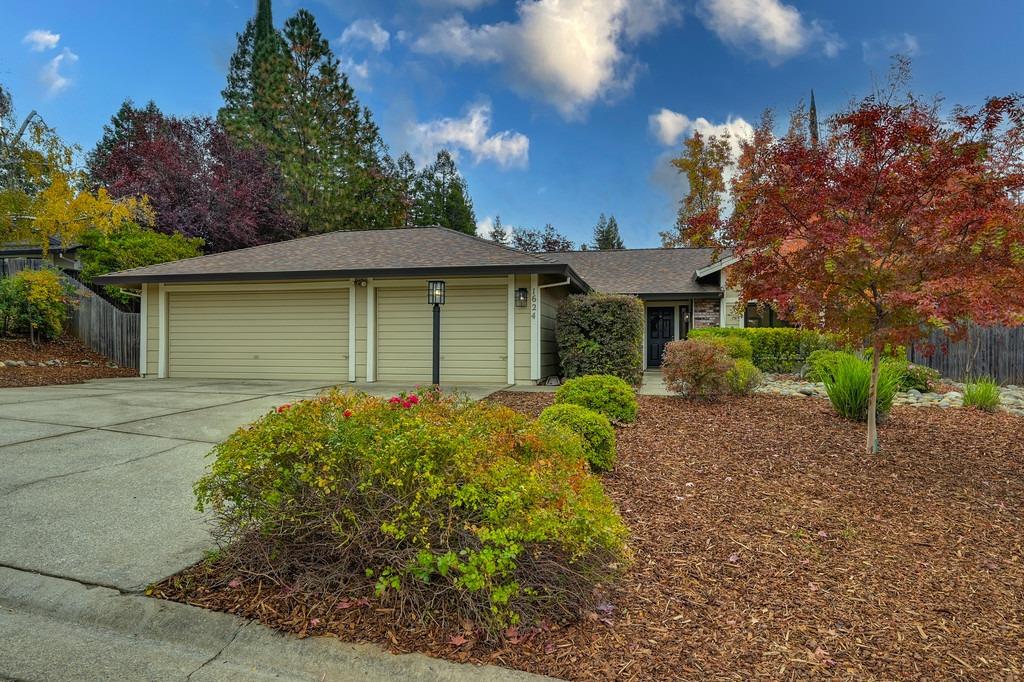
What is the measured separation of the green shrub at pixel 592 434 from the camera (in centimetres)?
397

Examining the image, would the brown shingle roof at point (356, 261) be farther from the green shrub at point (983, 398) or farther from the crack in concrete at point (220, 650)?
the crack in concrete at point (220, 650)

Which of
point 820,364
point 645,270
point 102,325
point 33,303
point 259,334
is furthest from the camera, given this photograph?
point 645,270

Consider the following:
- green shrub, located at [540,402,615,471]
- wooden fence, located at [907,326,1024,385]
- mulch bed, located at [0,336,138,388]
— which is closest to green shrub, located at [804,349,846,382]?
wooden fence, located at [907,326,1024,385]

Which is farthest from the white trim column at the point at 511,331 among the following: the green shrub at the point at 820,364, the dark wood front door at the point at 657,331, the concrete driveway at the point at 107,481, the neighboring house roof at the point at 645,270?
the dark wood front door at the point at 657,331

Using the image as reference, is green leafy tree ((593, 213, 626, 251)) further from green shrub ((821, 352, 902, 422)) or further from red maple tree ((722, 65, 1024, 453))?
red maple tree ((722, 65, 1024, 453))

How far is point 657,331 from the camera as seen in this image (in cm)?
1531

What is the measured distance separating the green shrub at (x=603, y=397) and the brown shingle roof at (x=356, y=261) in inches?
141

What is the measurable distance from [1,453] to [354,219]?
2067 cm

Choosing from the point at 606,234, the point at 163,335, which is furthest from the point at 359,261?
the point at 606,234

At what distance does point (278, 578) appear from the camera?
2271 millimetres

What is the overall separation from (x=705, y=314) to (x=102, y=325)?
15758 millimetres

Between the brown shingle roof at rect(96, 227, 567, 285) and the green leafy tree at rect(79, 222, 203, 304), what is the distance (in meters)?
3.55

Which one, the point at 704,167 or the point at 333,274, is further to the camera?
the point at 704,167

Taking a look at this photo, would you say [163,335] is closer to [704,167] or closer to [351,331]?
[351,331]
